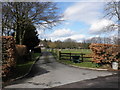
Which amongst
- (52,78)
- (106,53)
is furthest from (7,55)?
(106,53)

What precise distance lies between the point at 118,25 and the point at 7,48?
49.5 feet

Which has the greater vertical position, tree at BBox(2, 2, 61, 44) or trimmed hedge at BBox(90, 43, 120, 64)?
tree at BBox(2, 2, 61, 44)

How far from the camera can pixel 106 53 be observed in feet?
35.5

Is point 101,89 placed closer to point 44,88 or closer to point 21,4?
point 44,88

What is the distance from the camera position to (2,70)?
6457mm

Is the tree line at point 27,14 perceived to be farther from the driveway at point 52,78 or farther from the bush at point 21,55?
the driveway at point 52,78

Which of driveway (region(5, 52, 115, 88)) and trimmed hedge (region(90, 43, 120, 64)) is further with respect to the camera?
trimmed hedge (region(90, 43, 120, 64))

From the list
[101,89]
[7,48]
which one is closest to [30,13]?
[7,48]

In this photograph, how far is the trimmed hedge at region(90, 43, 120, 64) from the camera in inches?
419

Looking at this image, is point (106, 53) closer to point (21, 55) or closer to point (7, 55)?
point (7, 55)

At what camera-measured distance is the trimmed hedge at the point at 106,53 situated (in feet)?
34.9

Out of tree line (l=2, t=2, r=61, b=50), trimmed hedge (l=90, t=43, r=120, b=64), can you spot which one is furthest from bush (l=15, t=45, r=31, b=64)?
trimmed hedge (l=90, t=43, r=120, b=64)

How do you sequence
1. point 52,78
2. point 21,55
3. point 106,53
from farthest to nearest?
point 21,55, point 106,53, point 52,78

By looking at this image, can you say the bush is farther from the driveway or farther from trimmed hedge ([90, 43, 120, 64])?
trimmed hedge ([90, 43, 120, 64])
